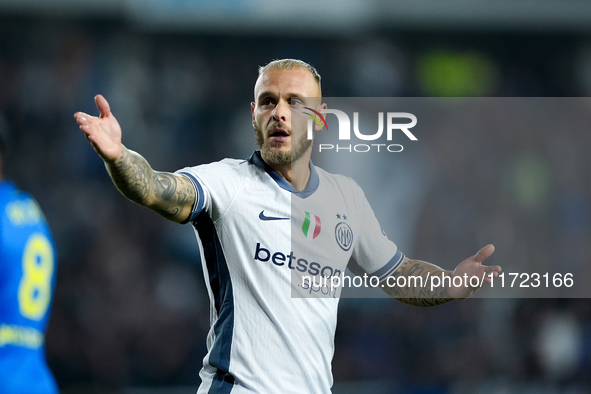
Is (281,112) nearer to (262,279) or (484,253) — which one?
(262,279)

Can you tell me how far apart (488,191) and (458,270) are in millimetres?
4447

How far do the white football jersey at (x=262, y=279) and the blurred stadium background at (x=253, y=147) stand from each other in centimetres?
294

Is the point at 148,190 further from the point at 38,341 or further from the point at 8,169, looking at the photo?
the point at 8,169

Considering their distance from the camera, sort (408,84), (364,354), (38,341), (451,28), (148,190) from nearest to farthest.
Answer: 1. (148,190)
2. (38,341)
3. (364,354)
4. (408,84)
5. (451,28)

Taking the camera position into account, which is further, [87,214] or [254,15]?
[254,15]

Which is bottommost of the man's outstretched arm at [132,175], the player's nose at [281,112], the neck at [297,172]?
the man's outstretched arm at [132,175]

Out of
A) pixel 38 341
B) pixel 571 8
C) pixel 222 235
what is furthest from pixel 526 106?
A: pixel 38 341

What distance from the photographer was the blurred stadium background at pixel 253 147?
7297 millimetres

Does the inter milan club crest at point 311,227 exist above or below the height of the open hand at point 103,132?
below

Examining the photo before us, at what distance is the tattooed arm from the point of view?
3395 mm

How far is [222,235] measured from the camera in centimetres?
304

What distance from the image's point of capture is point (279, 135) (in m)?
3.36

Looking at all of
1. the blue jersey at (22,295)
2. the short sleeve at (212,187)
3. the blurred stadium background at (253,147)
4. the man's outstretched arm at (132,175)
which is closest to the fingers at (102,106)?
the man's outstretched arm at (132,175)

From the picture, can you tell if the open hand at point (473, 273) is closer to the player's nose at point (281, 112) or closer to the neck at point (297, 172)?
the neck at point (297, 172)
